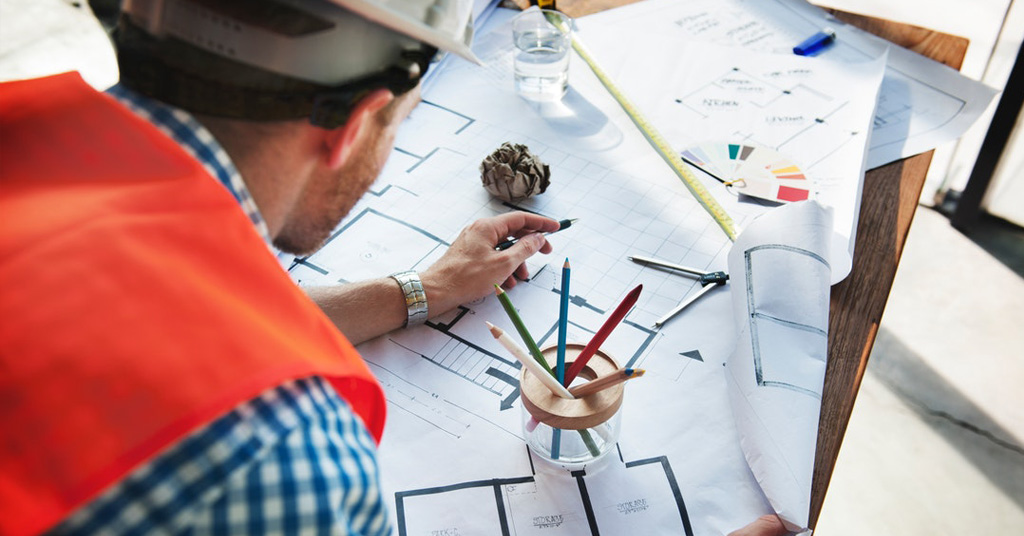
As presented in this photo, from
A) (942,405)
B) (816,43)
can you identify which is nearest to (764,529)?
(816,43)

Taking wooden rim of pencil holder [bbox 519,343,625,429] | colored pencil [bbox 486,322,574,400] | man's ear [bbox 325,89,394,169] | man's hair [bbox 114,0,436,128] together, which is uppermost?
man's hair [bbox 114,0,436,128]

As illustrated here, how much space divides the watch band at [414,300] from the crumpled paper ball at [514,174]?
231 mm

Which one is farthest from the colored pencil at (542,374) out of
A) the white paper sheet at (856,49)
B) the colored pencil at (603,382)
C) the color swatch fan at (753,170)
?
the white paper sheet at (856,49)

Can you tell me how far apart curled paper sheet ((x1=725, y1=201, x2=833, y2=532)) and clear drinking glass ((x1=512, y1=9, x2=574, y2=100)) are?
50 cm

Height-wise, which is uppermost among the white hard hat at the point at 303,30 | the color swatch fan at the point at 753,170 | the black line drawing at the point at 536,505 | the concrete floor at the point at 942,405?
the white hard hat at the point at 303,30

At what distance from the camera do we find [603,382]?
2.28 feet

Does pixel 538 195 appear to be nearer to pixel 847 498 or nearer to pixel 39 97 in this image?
pixel 39 97

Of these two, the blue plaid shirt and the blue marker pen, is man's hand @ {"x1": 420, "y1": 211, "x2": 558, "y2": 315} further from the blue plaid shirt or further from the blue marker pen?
the blue marker pen

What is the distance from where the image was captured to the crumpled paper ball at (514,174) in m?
1.08

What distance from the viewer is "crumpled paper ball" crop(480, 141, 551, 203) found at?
108 centimetres

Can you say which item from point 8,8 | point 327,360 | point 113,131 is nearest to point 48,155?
point 113,131

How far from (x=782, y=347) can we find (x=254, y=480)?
1.85 ft

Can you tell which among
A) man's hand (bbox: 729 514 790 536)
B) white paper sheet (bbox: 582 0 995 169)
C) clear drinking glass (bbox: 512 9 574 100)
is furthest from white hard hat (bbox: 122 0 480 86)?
white paper sheet (bbox: 582 0 995 169)

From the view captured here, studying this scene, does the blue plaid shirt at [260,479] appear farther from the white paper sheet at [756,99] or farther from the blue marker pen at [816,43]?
the blue marker pen at [816,43]
